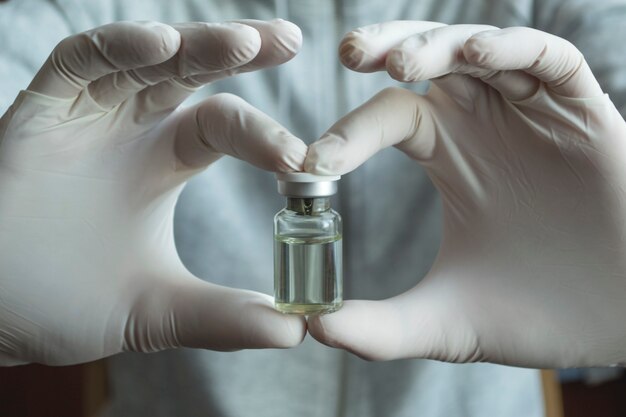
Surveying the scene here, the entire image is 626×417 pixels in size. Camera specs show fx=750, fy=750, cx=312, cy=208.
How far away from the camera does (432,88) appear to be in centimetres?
67

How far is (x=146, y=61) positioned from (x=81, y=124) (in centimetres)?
12

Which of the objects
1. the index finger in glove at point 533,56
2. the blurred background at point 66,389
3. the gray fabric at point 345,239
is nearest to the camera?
the index finger in glove at point 533,56

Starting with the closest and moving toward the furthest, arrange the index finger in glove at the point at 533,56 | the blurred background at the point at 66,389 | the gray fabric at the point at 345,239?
the index finger in glove at the point at 533,56 < the gray fabric at the point at 345,239 < the blurred background at the point at 66,389

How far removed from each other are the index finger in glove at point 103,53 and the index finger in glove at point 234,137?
8 cm

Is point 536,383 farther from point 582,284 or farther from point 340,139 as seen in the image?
point 340,139

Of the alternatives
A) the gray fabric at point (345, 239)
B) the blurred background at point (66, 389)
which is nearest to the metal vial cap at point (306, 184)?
the gray fabric at point (345, 239)

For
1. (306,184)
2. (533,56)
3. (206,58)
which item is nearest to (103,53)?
(206,58)

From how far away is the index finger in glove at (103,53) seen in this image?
1.82 ft

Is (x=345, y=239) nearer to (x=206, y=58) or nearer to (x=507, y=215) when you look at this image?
(x=507, y=215)

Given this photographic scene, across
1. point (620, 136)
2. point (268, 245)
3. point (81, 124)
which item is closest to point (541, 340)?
point (620, 136)

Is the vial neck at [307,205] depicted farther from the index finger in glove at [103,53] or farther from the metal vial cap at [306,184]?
the index finger in glove at [103,53]

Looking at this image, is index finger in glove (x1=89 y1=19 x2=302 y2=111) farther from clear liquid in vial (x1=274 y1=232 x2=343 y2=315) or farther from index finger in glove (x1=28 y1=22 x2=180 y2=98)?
clear liquid in vial (x1=274 y1=232 x2=343 y2=315)

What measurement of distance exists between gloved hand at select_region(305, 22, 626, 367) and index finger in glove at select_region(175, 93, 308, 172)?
0.03 metres

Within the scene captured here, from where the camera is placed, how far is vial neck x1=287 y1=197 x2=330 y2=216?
1.93ft
